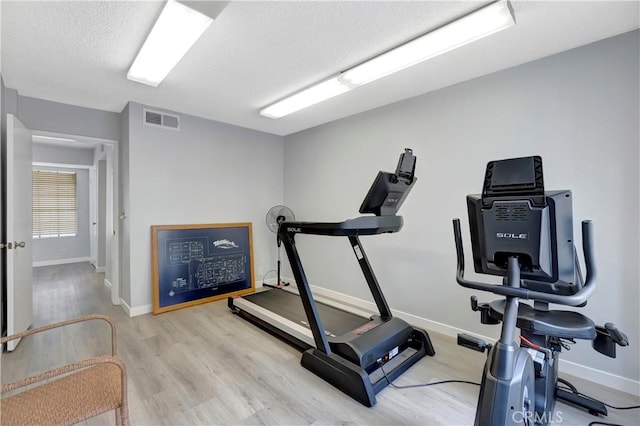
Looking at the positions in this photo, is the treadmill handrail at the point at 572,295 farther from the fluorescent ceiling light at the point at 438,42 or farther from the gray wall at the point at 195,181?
the gray wall at the point at 195,181

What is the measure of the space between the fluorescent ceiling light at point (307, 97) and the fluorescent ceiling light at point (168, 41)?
3.73ft

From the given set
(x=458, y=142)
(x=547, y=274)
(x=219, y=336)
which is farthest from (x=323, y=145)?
(x=547, y=274)

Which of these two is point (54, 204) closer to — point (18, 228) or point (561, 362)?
point (18, 228)

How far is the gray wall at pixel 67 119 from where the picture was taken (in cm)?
304

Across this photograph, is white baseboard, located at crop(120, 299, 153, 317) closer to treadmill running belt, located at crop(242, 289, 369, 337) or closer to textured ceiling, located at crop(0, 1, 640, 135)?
treadmill running belt, located at crop(242, 289, 369, 337)

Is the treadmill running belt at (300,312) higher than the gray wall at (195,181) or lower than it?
lower

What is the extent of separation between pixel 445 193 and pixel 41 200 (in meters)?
7.85

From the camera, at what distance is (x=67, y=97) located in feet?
9.98

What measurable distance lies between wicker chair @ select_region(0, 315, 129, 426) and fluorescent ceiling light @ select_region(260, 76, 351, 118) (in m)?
2.52

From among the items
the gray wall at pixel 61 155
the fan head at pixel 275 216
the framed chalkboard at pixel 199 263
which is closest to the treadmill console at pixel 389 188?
the fan head at pixel 275 216

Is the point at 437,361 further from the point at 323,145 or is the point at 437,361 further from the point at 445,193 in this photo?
the point at 323,145

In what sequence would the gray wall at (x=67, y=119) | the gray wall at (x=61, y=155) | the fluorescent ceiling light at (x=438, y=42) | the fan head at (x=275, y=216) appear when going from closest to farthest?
the fluorescent ceiling light at (x=438, y=42) < the gray wall at (x=67, y=119) < the fan head at (x=275, y=216) < the gray wall at (x=61, y=155)

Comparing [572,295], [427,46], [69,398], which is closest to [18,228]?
[69,398]

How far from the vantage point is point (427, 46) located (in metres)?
1.99
